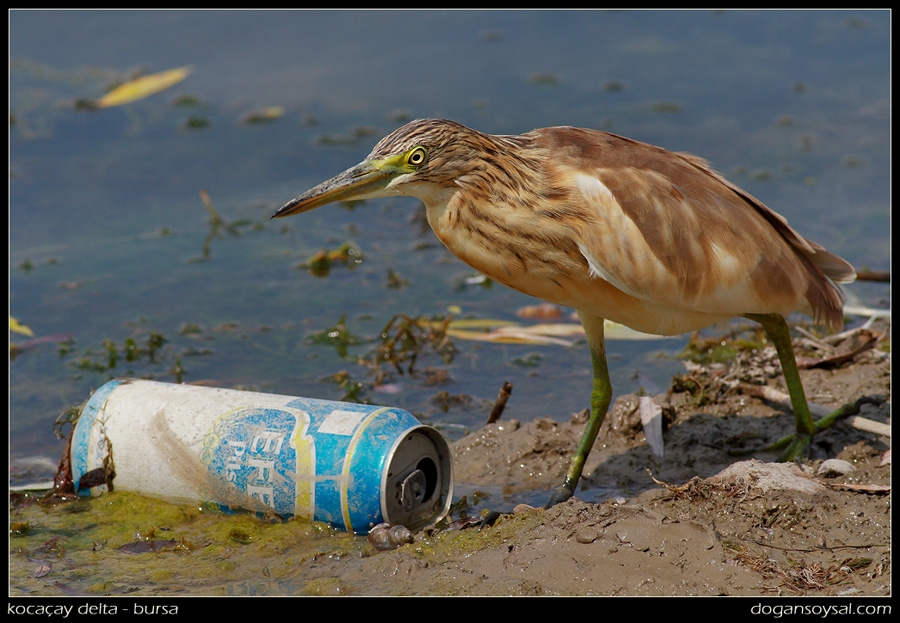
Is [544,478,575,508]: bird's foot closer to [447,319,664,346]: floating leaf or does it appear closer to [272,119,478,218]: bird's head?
[272,119,478,218]: bird's head

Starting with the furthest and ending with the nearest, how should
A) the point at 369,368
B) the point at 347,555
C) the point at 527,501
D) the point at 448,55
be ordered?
the point at 448,55 → the point at 369,368 → the point at 527,501 → the point at 347,555

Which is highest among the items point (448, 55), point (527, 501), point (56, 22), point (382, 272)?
point (56, 22)

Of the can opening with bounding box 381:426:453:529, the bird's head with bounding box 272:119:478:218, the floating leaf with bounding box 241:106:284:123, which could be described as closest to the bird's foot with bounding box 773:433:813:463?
the can opening with bounding box 381:426:453:529

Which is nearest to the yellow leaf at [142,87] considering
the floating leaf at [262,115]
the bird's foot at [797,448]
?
the floating leaf at [262,115]

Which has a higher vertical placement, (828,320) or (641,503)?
(828,320)

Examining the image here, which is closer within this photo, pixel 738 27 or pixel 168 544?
pixel 168 544

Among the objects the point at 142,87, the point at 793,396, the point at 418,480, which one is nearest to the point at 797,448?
the point at 793,396

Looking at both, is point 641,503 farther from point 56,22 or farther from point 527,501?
point 56,22

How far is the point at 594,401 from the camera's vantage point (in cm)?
529

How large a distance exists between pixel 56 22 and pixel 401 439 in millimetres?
8738

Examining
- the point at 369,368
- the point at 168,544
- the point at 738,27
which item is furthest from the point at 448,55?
the point at 168,544

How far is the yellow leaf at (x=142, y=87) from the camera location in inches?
400

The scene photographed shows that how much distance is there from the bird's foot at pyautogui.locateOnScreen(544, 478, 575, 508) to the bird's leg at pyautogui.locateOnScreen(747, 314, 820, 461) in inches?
43.4

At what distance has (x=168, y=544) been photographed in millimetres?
4641
